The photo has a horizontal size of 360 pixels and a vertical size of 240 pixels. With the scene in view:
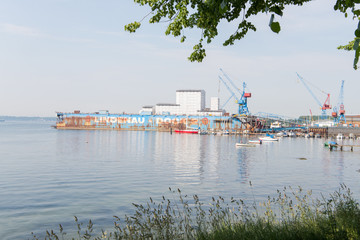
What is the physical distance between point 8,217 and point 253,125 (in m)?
159

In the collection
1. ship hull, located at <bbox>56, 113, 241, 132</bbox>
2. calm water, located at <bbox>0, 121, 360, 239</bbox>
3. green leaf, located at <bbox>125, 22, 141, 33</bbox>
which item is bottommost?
calm water, located at <bbox>0, 121, 360, 239</bbox>

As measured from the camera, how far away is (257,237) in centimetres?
864

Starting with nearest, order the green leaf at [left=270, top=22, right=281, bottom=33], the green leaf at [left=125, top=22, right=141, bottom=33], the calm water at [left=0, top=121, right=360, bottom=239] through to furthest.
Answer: the green leaf at [left=270, top=22, right=281, bottom=33]
the green leaf at [left=125, top=22, right=141, bottom=33]
the calm water at [left=0, top=121, right=360, bottom=239]

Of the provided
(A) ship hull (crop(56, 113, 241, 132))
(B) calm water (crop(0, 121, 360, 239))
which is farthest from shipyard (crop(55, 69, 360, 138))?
(B) calm water (crop(0, 121, 360, 239))

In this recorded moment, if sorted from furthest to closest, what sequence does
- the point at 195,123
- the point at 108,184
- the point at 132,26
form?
the point at 195,123
the point at 108,184
the point at 132,26

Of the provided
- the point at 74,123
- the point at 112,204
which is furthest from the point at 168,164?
the point at 74,123

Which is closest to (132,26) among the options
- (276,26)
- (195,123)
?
(276,26)

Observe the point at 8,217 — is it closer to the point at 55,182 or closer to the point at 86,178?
the point at 55,182

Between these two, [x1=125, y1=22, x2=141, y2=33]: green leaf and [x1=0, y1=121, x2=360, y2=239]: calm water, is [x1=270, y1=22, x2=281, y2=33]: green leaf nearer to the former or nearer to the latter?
[x1=125, y1=22, x2=141, y2=33]: green leaf

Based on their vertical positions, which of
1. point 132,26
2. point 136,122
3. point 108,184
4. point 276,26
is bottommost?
point 108,184

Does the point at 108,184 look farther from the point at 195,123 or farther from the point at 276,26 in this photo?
the point at 195,123

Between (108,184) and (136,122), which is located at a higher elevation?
(136,122)

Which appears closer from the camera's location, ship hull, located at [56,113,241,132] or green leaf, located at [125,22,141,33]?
green leaf, located at [125,22,141,33]

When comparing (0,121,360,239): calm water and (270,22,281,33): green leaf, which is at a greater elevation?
(270,22,281,33): green leaf
